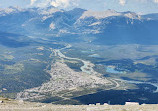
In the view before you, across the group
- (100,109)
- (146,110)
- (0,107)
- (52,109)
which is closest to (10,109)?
(0,107)

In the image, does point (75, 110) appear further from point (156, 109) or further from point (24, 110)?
point (156, 109)

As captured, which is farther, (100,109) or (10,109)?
(100,109)

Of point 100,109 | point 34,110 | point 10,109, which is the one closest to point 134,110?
point 100,109

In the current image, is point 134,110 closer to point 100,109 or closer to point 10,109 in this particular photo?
point 100,109

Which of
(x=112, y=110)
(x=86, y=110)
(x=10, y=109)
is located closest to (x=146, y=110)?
(x=112, y=110)

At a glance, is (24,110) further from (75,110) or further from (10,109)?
(75,110)

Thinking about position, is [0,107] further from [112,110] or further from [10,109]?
[112,110]

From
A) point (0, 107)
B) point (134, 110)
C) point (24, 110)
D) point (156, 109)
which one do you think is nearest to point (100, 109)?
point (134, 110)
